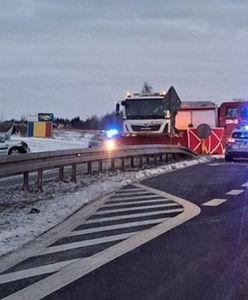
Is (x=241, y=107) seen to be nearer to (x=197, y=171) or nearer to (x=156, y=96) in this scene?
(x=156, y=96)

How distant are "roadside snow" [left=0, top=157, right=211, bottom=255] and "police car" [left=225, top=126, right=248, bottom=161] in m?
10.1

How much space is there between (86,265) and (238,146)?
2201cm

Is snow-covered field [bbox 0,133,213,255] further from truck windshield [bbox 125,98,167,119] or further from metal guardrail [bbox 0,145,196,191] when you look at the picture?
truck windshield [bbox 125,98,167,119]

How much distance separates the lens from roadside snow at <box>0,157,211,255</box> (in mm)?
9195

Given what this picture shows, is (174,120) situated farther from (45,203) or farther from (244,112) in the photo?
(45,203)

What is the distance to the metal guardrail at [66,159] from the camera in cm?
1362

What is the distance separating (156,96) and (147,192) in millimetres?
16679

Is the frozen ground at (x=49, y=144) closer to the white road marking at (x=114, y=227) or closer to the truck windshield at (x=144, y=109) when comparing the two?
the truck windshield at (x=144, y=109)

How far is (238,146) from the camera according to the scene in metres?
28.4

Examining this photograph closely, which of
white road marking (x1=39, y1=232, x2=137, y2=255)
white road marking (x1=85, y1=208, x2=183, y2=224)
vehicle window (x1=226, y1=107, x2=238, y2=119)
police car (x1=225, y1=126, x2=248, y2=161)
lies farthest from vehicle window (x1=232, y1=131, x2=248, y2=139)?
white road marking (x1=39, y1=232, x2=137, y2=255)

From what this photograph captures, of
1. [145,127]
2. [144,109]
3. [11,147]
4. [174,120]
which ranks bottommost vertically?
[11,147]

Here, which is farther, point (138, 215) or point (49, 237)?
point (138, 215)

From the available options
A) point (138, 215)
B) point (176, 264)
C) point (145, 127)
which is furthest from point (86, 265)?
point (145, 127)

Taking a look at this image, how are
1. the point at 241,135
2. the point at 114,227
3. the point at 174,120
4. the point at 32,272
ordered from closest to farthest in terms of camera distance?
the point at 32,272 → the point at 114,227 → the point at 241,135 → the point at 174,120
